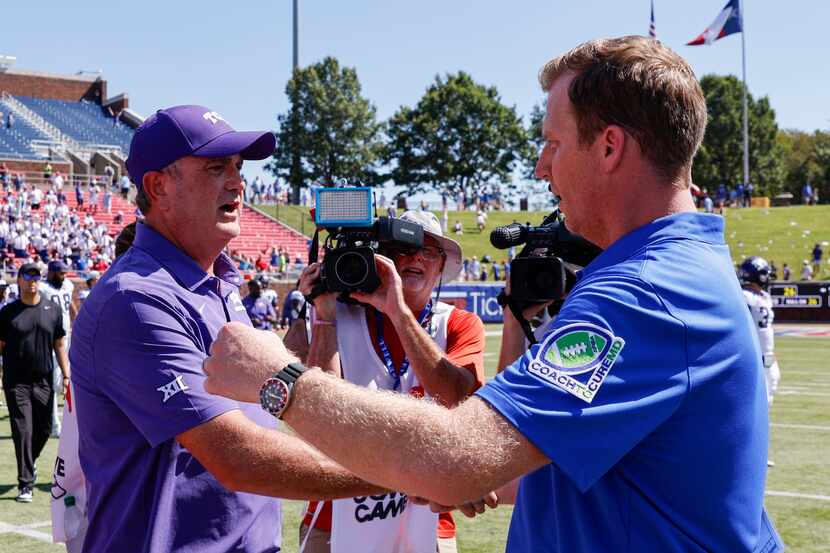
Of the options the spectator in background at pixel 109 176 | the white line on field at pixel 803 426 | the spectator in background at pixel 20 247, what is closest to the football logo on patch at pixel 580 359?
the white line on field at pixel 803 426

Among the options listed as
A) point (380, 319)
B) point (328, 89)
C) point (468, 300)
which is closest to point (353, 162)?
point (328, 89)

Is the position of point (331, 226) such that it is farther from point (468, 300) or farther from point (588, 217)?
point (468, 300)

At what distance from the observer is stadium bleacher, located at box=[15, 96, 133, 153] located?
59.8 metres

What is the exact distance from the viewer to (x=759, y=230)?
175 feet

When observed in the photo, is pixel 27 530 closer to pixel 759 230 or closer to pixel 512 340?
pixel 512 340

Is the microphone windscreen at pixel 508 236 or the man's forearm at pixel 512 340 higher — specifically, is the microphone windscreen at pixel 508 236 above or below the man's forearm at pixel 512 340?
above

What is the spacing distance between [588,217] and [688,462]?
21.3 inches

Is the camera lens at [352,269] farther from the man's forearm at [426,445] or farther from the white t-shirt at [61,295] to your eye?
the white t-shirt at [61,295]

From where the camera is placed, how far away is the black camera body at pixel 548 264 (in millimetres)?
2932

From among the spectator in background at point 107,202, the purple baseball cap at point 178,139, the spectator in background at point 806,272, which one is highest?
the spectator in background at point 107,202

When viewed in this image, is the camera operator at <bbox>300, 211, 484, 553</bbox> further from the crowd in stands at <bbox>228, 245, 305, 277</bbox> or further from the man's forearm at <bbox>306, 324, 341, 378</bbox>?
the crowd in stands at <bbox>228, 245, 305, 277</bbox>

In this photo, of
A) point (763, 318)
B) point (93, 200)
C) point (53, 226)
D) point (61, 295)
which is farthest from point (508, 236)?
point (93, 200)

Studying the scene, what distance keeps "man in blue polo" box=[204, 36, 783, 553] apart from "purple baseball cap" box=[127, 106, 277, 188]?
105 centimetres

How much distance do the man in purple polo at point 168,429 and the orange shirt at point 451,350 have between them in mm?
1184
